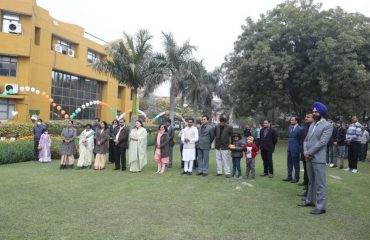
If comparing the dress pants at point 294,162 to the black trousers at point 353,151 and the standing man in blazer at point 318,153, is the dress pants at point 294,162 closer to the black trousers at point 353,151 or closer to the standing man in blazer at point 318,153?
the standing man in blazer at point 318,153

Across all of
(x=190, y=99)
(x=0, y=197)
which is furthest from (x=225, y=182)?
(x=190, y=99)

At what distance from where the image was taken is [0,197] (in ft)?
24.2

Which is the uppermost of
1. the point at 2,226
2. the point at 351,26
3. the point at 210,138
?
the point at 351,26

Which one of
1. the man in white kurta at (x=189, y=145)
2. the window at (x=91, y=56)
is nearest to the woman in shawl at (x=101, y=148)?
the man in white kurta at (x=189, y=145)

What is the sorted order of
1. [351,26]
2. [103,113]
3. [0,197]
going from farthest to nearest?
[103,113], [351,26], [0,197]

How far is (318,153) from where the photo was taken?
682 centimetres

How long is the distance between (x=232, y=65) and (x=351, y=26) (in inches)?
340

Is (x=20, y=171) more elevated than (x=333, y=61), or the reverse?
(x=333, y=61)

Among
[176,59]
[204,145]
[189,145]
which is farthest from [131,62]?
[204,145]

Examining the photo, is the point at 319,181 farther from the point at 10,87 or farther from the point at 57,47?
the point at 57,47

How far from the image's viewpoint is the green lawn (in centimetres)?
536

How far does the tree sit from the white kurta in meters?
14.2

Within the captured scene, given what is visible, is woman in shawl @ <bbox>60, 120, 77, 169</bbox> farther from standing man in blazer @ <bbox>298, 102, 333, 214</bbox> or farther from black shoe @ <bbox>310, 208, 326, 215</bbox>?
black shoe @ <bbox>310, 208, 326, 215</bbox>

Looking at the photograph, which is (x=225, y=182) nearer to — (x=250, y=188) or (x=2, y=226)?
(x=250, y=188)
